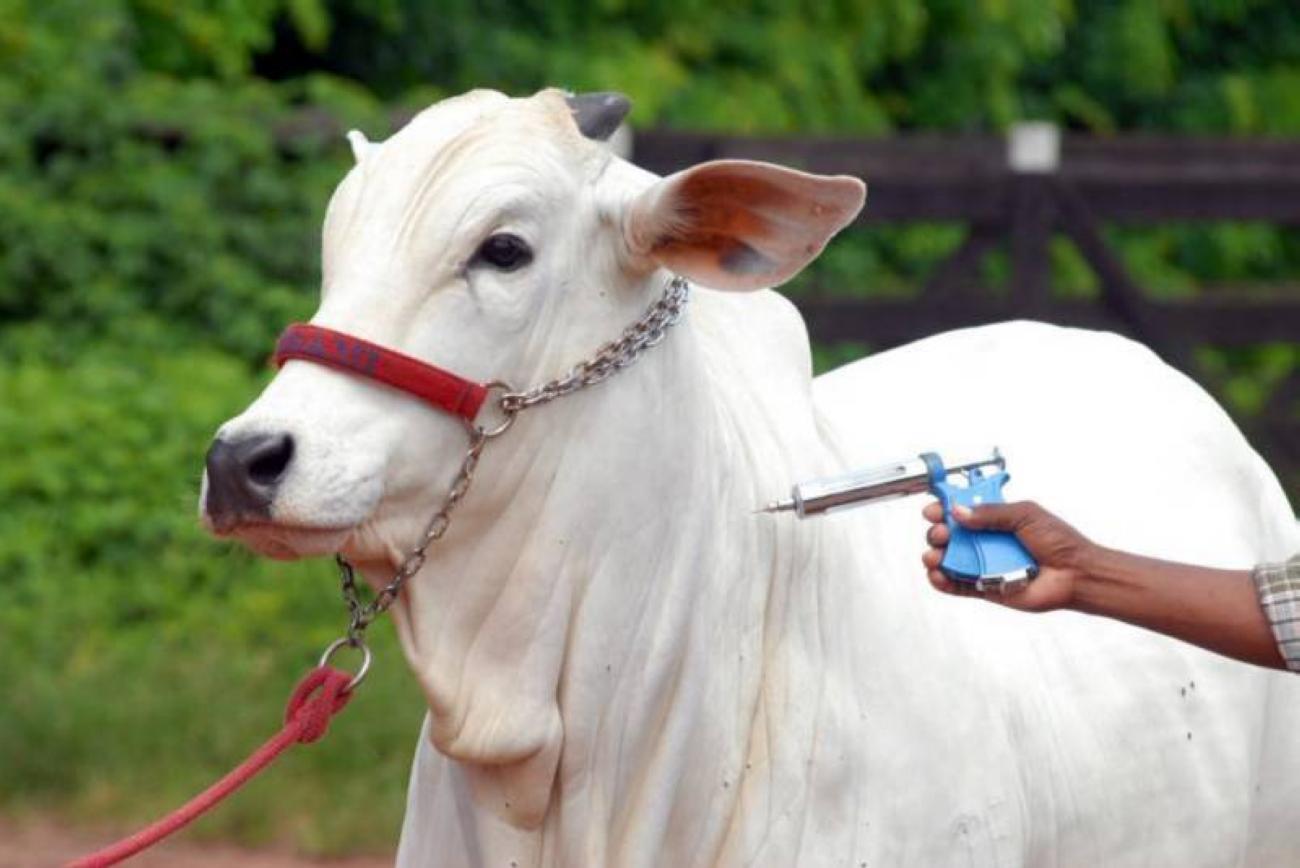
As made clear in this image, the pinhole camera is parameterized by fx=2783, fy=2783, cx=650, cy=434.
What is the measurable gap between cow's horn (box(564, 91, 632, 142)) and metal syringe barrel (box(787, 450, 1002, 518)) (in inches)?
21.9

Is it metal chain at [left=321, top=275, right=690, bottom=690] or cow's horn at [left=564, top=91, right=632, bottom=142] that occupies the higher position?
cow's horn at [left=564, top=91, right=632, bottom=142]

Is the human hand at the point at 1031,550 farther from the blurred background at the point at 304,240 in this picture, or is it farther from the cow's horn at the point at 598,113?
the blurred background at the point at 304,240

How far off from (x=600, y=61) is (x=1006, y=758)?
8.58m

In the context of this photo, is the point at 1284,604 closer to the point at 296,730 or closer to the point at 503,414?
the point at 503,414

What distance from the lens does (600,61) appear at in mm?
12188

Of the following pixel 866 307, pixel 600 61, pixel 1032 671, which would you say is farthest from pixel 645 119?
pixel 1032 671

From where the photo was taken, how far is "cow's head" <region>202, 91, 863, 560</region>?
3.39 meters

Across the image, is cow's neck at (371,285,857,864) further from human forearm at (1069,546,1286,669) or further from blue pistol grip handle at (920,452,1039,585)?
human forearm at (1069,546,1286,669)

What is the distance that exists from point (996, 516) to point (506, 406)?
642mm

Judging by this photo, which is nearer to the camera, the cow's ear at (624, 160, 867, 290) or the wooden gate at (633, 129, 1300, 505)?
the cow's ear at (624, 160, 867, 290)

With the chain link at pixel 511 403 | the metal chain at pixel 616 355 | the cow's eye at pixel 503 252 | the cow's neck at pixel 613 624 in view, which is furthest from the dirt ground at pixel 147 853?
the cow's eye at pixel 503 252

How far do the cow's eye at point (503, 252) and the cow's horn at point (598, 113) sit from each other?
24 centimetres

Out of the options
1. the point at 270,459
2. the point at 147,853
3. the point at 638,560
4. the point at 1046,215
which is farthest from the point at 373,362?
the point at 1046,215

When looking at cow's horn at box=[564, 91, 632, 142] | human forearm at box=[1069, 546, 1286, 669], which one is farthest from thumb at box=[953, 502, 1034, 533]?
cow's horn at box=[564, 91, 632, 142]
